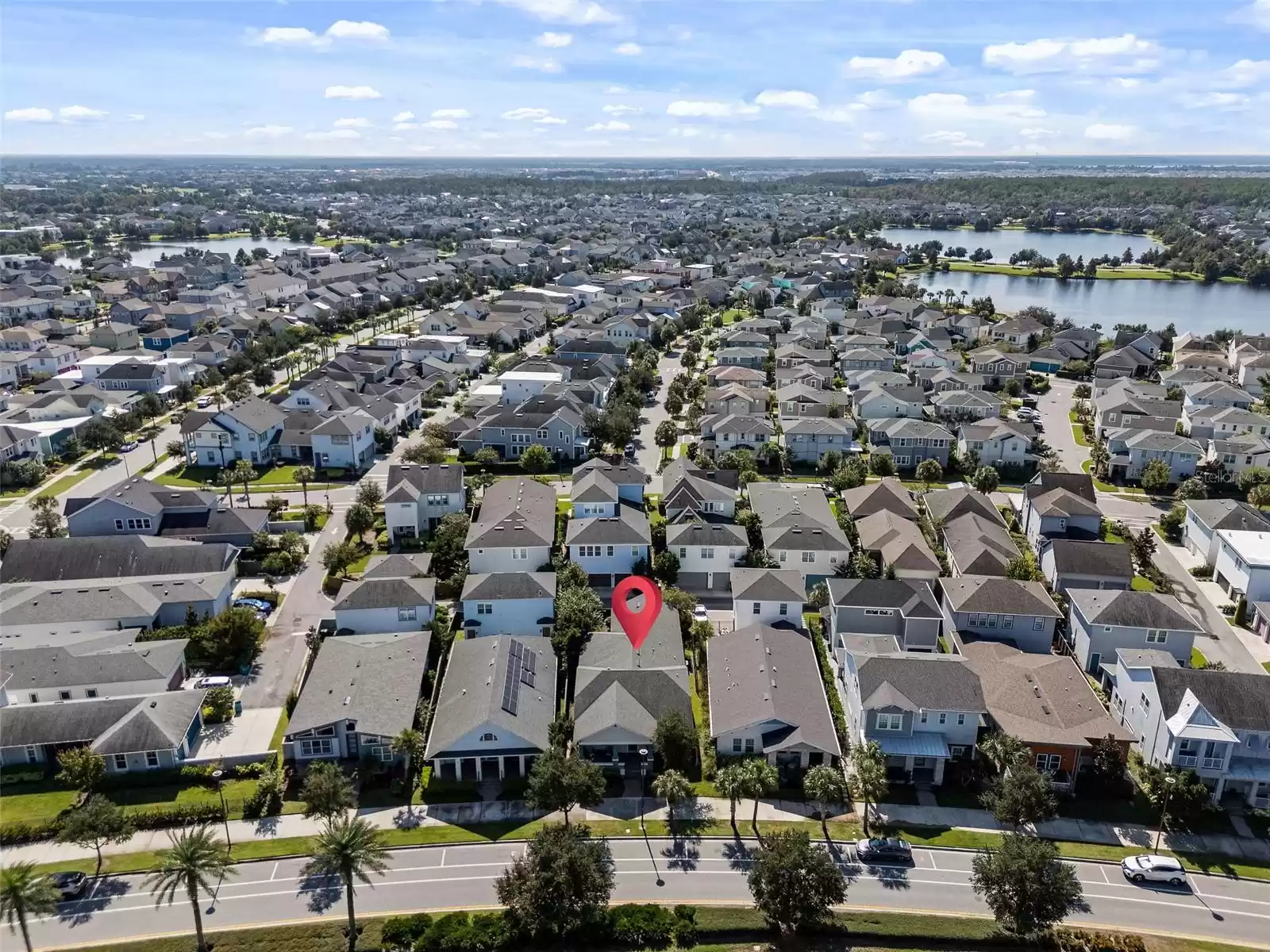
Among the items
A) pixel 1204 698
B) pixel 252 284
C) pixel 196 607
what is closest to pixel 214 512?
pixel 196 607

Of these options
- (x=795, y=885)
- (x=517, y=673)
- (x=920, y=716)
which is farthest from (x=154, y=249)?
(x=795, y=885)

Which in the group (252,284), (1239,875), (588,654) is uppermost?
(252,284)

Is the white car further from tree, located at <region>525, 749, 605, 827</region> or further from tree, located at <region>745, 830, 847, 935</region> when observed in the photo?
tree, located at <region>525, 749, 605, 827</region>

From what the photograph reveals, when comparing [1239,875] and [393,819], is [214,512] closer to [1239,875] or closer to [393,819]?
[393,819]

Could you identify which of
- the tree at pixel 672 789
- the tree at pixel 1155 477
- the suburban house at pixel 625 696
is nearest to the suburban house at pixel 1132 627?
the suburban house at pixel 625 696

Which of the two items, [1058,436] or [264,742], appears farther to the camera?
[1058,436]

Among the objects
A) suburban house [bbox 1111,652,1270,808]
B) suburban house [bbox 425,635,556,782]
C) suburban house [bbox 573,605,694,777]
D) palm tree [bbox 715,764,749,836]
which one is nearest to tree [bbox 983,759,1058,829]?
suburban house [bbox 1111,652,1270,808]

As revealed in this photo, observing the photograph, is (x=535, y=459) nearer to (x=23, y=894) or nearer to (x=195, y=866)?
(x=195, y=866)
